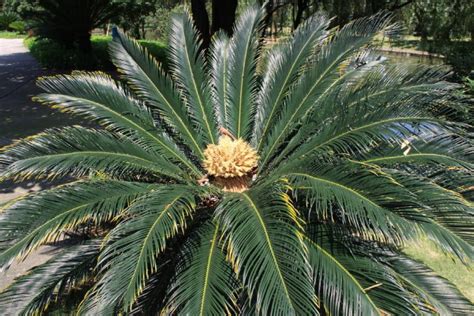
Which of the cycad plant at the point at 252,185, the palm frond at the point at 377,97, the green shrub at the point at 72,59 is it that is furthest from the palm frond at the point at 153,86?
the green shrub at the point at 72,59

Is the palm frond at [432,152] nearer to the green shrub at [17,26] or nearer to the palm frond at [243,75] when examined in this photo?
the palm frond at [243,75]

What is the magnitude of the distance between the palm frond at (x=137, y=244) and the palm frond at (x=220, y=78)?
158 cm

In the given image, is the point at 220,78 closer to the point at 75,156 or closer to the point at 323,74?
the point at 323,74

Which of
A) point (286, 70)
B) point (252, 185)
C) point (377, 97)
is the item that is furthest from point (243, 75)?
point (377, 97)

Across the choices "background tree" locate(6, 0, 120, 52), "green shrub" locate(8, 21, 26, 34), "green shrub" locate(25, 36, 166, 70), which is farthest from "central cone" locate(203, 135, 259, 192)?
"green shrub" locate(8, 21, 26, 34)

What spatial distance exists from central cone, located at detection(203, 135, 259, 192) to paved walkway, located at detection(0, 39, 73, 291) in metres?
2.05

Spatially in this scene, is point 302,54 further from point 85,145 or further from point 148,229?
point 148,229

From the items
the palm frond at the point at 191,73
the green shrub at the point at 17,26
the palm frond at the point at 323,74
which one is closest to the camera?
the palm frond at the point at 323,74

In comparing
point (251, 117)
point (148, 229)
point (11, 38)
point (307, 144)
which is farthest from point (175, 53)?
point (11, 38)

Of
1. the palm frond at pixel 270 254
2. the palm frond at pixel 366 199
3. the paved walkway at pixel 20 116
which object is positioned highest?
the palm frond at pixel 366 199

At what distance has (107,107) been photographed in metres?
3.97

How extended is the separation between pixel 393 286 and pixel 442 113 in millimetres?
1722

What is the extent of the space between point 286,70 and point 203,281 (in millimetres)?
2318

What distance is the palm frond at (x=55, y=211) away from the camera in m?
2.82
